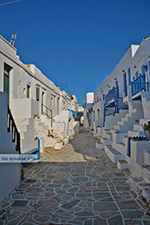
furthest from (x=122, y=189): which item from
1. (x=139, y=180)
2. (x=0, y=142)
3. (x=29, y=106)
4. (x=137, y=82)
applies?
(x=137, y=82)

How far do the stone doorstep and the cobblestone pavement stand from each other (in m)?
0.14

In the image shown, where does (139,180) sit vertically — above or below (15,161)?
below

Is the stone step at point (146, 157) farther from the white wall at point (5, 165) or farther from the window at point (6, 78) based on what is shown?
the window at point (6, 78)

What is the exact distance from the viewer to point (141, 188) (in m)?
3.75

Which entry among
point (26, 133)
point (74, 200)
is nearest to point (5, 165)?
point (74, 200)

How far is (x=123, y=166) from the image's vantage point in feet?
20.1

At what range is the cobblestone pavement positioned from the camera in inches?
121

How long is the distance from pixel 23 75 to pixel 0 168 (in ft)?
28.1

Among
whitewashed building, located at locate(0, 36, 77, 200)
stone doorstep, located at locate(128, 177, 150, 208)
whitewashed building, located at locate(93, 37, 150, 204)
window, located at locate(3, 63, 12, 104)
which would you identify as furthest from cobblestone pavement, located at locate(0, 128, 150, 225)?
window, located at locate(3, 63, 12, 104)

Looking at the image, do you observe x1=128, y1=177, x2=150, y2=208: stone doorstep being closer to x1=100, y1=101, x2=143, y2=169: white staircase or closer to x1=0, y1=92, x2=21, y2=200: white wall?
x1=100, y1=101, x2=143, y2=169: white staircase

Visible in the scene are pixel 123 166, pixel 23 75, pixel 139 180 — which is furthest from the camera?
pixel 23 75

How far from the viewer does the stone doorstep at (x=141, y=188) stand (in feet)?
11.2

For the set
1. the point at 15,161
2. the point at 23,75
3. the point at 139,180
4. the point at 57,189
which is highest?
the point at 23,75

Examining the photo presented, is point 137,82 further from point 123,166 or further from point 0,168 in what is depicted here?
point 0,168
